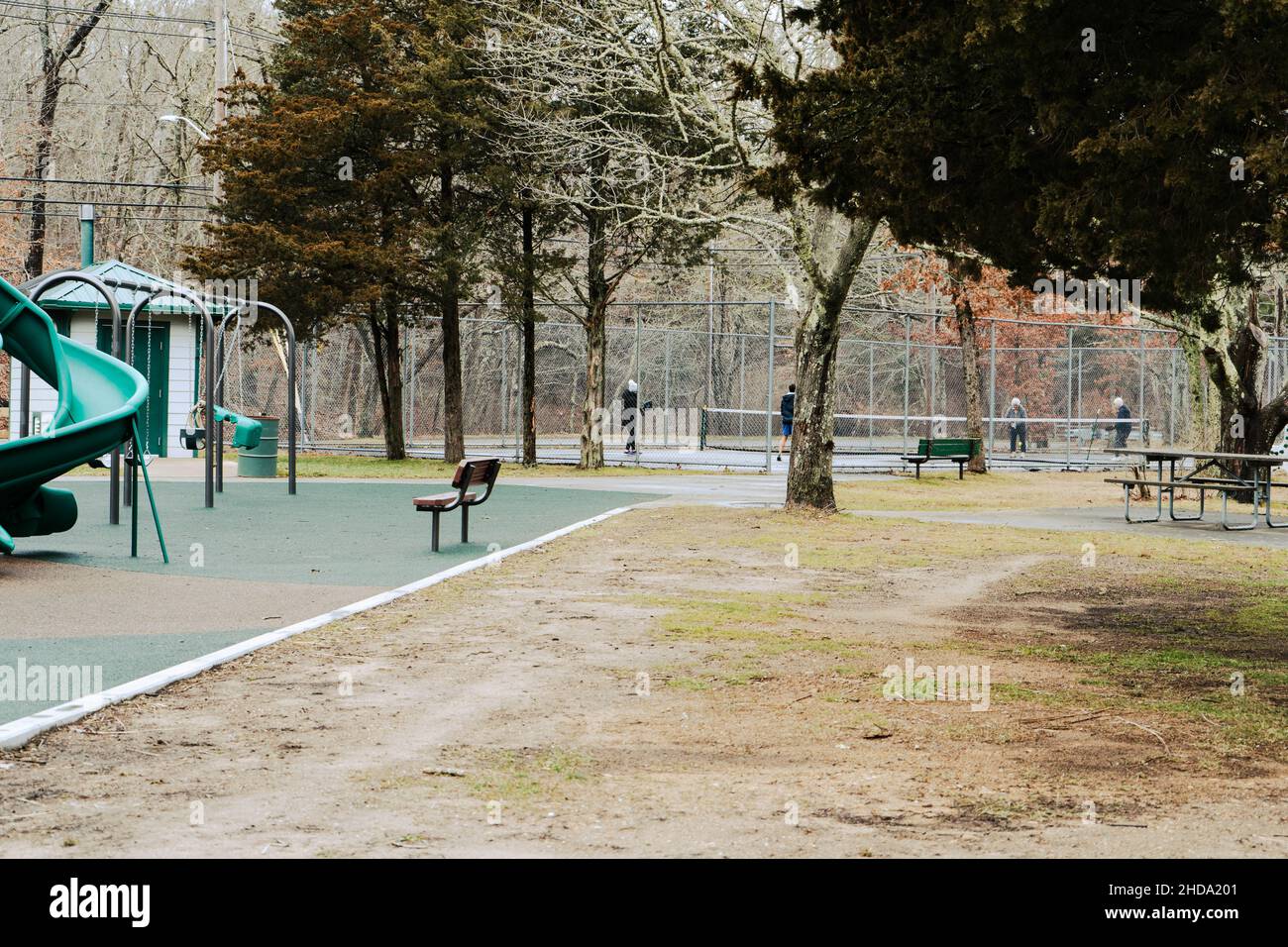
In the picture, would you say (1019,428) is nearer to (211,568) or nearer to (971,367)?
(971,367)

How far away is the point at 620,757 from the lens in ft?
20.4

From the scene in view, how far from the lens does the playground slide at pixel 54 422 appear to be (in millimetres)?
12281

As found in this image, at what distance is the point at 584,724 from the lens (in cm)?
686

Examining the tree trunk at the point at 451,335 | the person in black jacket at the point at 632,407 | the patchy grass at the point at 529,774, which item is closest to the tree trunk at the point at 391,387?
the tree trunk at the point at 451,335

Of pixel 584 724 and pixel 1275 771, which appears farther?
pixel 584 724

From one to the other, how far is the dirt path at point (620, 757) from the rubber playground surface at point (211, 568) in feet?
2.61

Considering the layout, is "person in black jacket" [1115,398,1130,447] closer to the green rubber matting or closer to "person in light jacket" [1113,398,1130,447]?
"person in light jacket" [1113,398,1130,447]

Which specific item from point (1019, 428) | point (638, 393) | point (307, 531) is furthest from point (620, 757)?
point (1019, 428)

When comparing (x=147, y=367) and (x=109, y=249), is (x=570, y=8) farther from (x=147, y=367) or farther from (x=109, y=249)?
(x=109, y=249)

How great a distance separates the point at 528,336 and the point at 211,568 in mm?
19384

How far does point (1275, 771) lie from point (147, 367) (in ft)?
94.4

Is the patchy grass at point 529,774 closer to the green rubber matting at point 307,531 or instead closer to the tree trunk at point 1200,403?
the green rubber matting at point 307,531
